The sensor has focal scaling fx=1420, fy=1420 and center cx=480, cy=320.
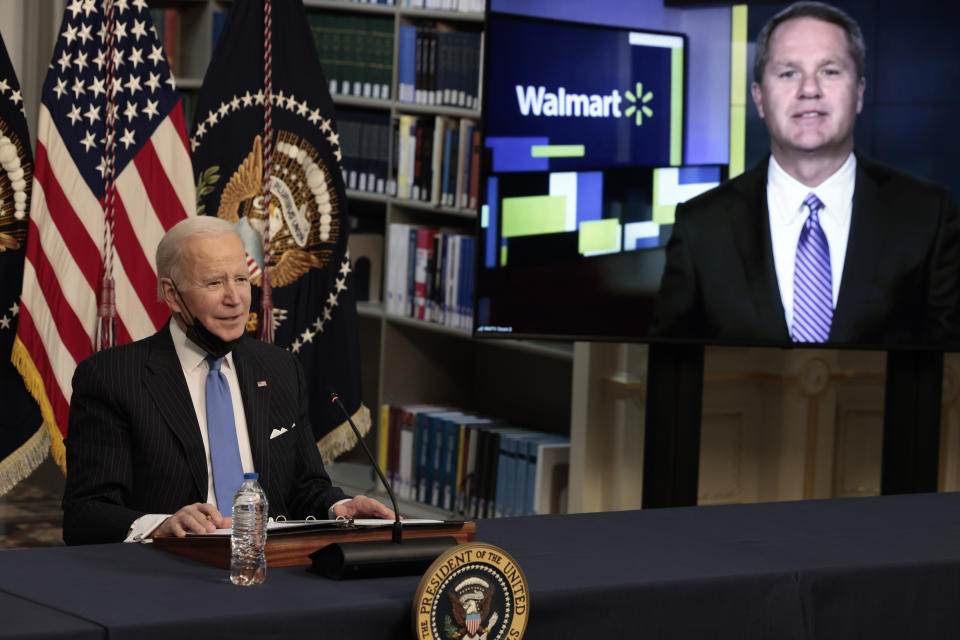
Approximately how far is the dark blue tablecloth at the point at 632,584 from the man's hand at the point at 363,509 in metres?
0.16

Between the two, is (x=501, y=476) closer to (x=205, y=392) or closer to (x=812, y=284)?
(x=812, y=284)

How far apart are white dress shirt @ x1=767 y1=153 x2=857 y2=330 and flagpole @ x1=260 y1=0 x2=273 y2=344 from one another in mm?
1432

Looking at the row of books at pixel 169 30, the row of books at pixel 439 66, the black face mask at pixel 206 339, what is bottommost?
the black face mask at pixel 206 339

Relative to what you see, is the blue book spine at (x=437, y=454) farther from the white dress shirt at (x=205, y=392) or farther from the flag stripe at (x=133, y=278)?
the white dress shirt at (x=205, y=392)

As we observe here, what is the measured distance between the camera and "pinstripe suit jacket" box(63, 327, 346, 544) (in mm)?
2463

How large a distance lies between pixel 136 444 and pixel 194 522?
437mm

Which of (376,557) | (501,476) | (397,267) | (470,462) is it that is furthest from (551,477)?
(376,557)

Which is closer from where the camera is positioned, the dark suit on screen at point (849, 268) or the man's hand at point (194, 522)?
the man's hand at point (194, 522)

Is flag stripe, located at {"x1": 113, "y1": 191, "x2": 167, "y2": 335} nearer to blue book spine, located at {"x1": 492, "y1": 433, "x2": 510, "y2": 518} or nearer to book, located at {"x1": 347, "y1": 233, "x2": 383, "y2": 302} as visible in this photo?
blue book spine, located at {"x1": 492, "y1": 433, "x2": 510, "y2": 518}

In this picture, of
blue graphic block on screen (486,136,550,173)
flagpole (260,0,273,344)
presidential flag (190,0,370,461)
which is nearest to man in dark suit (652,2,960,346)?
blue graphic block on screen (486,136,550,173)

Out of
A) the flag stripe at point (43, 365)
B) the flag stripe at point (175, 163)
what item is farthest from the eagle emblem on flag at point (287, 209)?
the flag stripe at point (43, 365)

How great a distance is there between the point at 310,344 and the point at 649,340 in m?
1.01

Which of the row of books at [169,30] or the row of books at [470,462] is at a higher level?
the row of books at [169,30]

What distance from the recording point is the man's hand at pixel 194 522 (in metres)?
2.13
